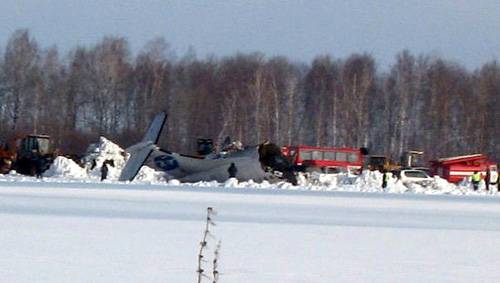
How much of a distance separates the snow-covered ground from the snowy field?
15 millimetres

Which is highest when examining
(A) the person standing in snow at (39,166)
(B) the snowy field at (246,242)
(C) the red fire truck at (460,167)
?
(C) the red fire truck at (460,167)

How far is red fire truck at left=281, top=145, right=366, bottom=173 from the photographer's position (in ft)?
170

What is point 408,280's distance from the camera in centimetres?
1007

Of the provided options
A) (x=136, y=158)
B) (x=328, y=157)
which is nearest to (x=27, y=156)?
(x=136, y=158)

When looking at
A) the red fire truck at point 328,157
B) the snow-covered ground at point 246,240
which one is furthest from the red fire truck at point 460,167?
the snow-covered ground at point 246,240

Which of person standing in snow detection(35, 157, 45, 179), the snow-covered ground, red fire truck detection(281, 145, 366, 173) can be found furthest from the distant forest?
the snow-covered ground

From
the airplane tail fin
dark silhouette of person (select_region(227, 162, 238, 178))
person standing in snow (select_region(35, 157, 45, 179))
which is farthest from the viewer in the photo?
person standing in snow (select_region(35, 157, 45, 179))

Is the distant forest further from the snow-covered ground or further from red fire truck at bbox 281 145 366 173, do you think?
the snow-covered ground

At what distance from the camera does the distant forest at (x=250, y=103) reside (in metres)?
70.9

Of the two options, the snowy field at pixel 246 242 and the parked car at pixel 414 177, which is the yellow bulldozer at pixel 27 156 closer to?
the parked car at pixel 414 177

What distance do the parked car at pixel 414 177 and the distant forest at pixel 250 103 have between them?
25.5m

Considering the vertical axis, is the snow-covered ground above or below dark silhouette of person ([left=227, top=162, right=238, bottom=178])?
below

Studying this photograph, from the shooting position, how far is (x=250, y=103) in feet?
235

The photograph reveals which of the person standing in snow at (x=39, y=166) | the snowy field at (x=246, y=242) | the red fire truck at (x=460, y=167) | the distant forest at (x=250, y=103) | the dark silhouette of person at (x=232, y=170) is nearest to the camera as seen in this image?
the snowy field at (x=246, y=242)
